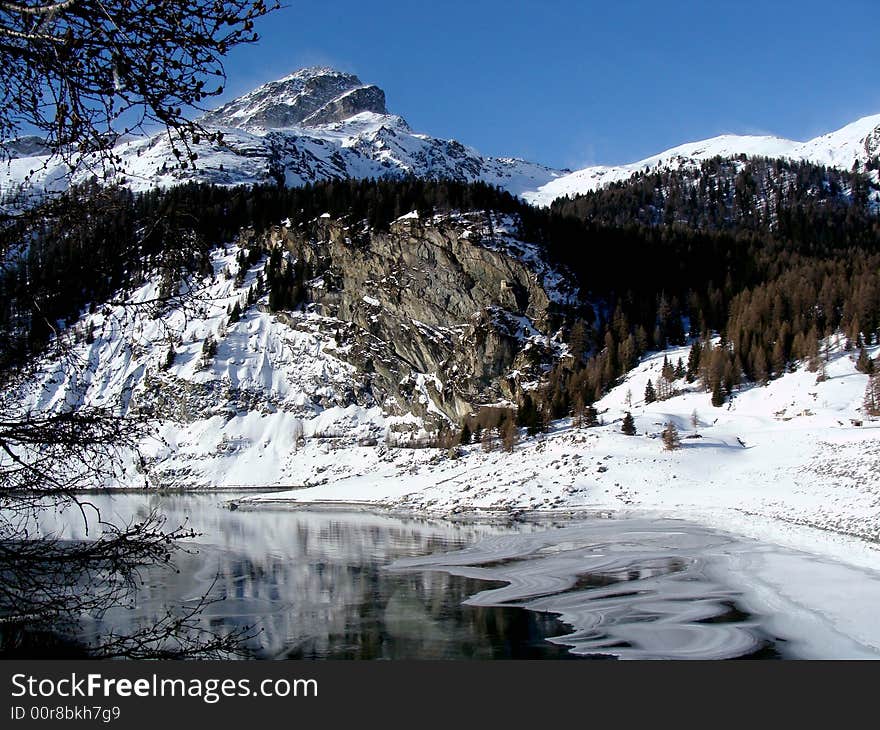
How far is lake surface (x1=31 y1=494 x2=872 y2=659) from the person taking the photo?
12.4m

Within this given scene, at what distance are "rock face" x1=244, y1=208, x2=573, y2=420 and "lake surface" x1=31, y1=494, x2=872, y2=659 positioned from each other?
44332 millimetres

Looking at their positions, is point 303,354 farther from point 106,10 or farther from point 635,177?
point 635,177

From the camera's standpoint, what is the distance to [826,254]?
113500 millimetres

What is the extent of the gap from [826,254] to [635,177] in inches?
3085

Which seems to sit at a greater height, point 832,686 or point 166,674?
point 166,674

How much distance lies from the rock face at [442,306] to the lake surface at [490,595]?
4433cm

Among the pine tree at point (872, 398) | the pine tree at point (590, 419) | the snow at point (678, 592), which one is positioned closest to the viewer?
the snow at point (678, 592)

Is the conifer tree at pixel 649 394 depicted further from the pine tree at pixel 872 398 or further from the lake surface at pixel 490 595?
the lake surface at pixel 490 595

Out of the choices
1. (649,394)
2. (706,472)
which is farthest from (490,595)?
(649,394)

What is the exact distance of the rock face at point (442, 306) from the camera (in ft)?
247

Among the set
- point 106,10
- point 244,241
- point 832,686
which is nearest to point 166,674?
point 106,10

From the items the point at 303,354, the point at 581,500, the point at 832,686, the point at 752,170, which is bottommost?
the point at 581,500

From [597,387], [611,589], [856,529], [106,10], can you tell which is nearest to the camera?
[106,10]

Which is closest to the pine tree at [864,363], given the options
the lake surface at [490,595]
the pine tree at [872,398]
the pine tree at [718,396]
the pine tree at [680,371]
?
the pine tree at [872,398]
